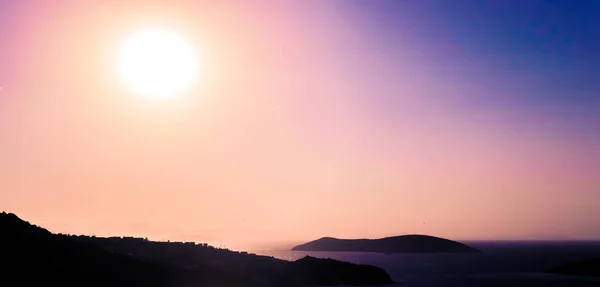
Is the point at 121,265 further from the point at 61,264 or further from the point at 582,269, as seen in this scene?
the point at 582,269

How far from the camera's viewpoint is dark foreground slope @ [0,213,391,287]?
8694 cm

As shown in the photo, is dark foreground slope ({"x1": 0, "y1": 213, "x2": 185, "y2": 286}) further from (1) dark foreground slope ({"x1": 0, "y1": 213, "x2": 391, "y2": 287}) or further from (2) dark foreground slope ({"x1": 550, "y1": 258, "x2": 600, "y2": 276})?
(2) dark foreground slope ({"x1": 550, "y1": 258, "x2": 600, "y2": 276})

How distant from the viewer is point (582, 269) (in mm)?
186875

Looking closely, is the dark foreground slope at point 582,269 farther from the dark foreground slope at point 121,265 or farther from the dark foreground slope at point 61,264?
the dark foreground slope at point 61,264

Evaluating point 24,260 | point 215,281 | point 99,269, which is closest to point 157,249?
point 215,281

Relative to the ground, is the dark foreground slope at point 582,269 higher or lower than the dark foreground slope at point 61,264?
higher

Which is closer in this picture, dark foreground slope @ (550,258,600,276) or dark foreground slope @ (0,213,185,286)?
dark foreground slope @ (0,213,185,286)

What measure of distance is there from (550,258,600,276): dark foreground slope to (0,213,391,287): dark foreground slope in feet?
311

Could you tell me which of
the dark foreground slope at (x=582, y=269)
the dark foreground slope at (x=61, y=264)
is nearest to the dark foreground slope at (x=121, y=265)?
the dark foreground slope at (x=61, y=264)

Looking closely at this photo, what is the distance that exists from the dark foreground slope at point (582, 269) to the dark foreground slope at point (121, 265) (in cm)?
9471

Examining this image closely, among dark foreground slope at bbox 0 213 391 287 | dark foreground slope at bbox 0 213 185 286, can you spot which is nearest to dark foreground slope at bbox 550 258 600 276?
dark foreground slope at bbox 0 213 391 287

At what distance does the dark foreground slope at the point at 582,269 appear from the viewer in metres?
184

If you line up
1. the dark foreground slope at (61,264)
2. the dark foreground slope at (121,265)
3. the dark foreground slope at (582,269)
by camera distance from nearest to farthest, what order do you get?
the dark foreground slope at (61,264) → the dark foreground slope at (121,265) → the dark foreground slope at (582,269)

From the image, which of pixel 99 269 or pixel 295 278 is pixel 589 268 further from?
pixel 99 269
